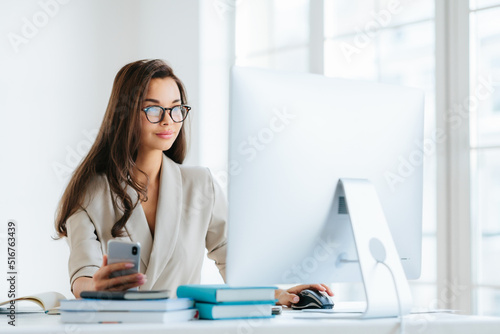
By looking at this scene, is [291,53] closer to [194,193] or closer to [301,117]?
[194,193]

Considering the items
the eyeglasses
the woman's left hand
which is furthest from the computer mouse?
the eyeglasses

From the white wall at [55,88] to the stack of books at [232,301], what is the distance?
2.58m

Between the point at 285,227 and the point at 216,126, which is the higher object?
the point at 216,126

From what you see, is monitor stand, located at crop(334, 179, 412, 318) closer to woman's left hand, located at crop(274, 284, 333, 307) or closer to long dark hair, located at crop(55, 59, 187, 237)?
woman's left hand, located at crop(274, 284, 333, 307)

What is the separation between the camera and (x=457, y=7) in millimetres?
3012

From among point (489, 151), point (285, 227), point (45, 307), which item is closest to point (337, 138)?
point (285, 227)

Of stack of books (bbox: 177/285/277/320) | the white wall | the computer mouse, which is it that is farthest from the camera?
the white wall

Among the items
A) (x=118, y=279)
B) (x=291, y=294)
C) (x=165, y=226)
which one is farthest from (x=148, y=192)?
(x=118, y=279)

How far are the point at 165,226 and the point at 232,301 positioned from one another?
0.74 meters

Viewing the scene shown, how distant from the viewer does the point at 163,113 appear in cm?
200

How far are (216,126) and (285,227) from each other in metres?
2.78

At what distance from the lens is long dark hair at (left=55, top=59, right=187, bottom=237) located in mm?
1894

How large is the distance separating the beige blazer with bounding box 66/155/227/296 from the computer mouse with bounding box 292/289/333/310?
519mm

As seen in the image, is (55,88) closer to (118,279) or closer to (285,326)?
(118,279)
